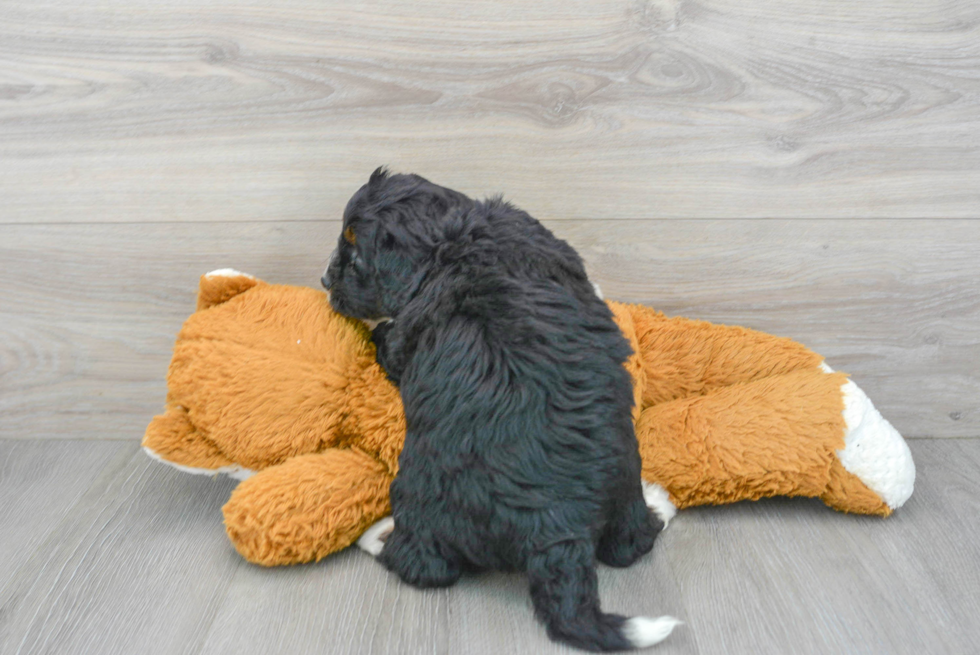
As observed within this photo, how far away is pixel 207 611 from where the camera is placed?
0.97m

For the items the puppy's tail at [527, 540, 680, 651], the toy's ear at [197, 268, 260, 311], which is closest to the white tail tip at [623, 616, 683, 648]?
the puppy's tail at [527, 540, 680, 651]

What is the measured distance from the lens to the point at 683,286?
51.3 inches

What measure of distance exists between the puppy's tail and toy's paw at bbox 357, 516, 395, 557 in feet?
0.86

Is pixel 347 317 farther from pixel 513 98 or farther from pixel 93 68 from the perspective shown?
pixel 93 68

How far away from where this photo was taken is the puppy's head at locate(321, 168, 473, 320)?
0.98 meters

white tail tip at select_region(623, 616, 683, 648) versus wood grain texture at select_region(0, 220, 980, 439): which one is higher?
wood grain texture at select_region(0, 220, 980, 439)

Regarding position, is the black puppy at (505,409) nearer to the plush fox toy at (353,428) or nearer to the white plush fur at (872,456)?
the plush fox toy at (353,428)

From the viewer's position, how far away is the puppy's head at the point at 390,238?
0.98 metres

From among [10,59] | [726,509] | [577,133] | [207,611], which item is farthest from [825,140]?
[10,59]

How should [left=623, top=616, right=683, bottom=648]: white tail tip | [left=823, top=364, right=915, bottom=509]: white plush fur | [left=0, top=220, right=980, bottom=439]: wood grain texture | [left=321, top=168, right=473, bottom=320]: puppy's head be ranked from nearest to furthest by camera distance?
1. [left=623, top=616, right=683, bottom=648]: white tail tip
2. [left=321, top=168, right=473, bottom=320]: puppy's head
3. [left=823, top=364, right=915, bottom=509]: white plush fur
4. [left=0, top=220, right=980, bottom=439]: wood grain texture

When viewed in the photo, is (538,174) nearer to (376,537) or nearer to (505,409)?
(505,409)

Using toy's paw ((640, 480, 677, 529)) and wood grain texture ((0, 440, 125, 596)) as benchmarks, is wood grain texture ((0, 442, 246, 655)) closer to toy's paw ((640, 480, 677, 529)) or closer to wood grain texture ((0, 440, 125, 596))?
wood grain texture ((0, 440, 125, 596))

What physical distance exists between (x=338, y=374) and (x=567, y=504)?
15.8 inches

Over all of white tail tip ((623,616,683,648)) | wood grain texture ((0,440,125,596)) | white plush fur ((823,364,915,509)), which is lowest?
wood grain texture ((0,440,125,596))
